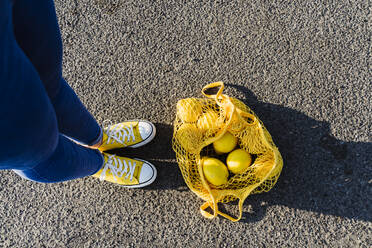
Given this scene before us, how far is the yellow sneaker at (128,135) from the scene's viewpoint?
201 centimetres

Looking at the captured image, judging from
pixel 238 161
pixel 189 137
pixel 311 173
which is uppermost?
pixel 189 137

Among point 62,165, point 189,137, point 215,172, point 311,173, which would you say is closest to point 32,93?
point 62,165

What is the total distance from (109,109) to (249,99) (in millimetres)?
1100

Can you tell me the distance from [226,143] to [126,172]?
74 centimetres

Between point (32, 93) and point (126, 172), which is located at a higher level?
point (32, 93)

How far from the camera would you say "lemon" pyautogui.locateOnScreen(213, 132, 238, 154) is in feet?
6.20

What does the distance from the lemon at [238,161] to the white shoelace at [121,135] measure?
71cm

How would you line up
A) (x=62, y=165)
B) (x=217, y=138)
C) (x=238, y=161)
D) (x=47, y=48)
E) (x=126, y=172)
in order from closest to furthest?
(x=47, y=48), (x=62, y=165), (x=217, y=138), (x=238, y=161), (x=126, y=172)

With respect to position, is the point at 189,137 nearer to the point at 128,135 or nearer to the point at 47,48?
the point at 128,135

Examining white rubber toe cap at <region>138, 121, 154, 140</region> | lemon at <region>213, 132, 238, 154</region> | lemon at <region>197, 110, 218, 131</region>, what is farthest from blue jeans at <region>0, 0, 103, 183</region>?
lemon at <region>213, 132, 238, 154</region>

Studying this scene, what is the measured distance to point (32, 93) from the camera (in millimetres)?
904

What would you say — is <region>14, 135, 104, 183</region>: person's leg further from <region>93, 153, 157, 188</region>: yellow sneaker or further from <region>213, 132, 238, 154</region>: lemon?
<region>213, 132, 238, 154</region>: lemon

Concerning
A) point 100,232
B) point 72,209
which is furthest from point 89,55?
point 100,232

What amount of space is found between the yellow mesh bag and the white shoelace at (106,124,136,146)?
1.17ft
